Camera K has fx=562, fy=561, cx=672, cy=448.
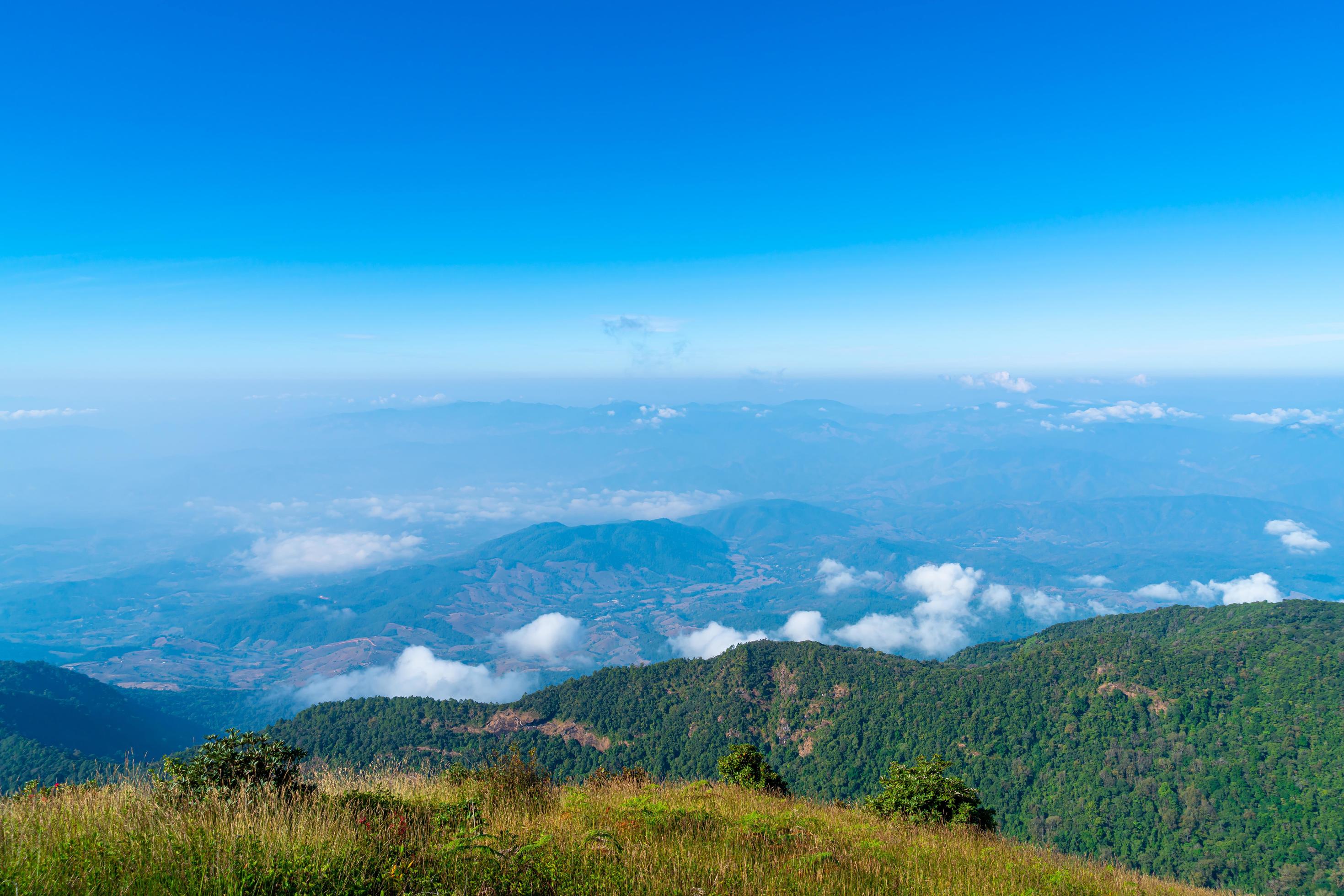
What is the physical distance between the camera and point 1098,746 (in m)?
73.4

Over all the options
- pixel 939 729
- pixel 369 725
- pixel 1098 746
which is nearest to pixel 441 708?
pixel 369 725

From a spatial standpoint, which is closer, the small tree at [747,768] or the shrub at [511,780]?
the shrub at [511,780]

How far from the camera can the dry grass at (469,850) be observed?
13.2 ft

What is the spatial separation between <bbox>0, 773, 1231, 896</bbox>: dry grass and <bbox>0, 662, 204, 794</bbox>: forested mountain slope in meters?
92.1

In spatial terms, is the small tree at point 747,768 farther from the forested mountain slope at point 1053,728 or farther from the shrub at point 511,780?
the forested mountain slope at point 1053,728

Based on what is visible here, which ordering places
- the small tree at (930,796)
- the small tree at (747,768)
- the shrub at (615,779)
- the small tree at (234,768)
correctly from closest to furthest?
the small tree at (234,768) < the shrub at (615,779) < the small tree at (930,796) < the small tree at (747,768)

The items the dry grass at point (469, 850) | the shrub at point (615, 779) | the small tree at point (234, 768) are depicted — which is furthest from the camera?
the shrub at point (615, 779)

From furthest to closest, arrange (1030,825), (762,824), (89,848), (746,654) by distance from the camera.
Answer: (746,654) < (1030,825) < (762,824) < (89,848)

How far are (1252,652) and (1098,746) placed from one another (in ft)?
83.9

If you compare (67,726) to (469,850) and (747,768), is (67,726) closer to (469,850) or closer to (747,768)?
(747,768)

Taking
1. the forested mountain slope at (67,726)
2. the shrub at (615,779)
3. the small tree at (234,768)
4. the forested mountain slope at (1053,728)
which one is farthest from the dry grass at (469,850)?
the forested mountain slope at (67,726)

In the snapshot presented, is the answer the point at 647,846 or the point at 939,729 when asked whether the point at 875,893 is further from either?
the point at 939,729

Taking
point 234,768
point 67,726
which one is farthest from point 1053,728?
point 67,726

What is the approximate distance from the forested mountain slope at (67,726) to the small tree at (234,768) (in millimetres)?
90351
